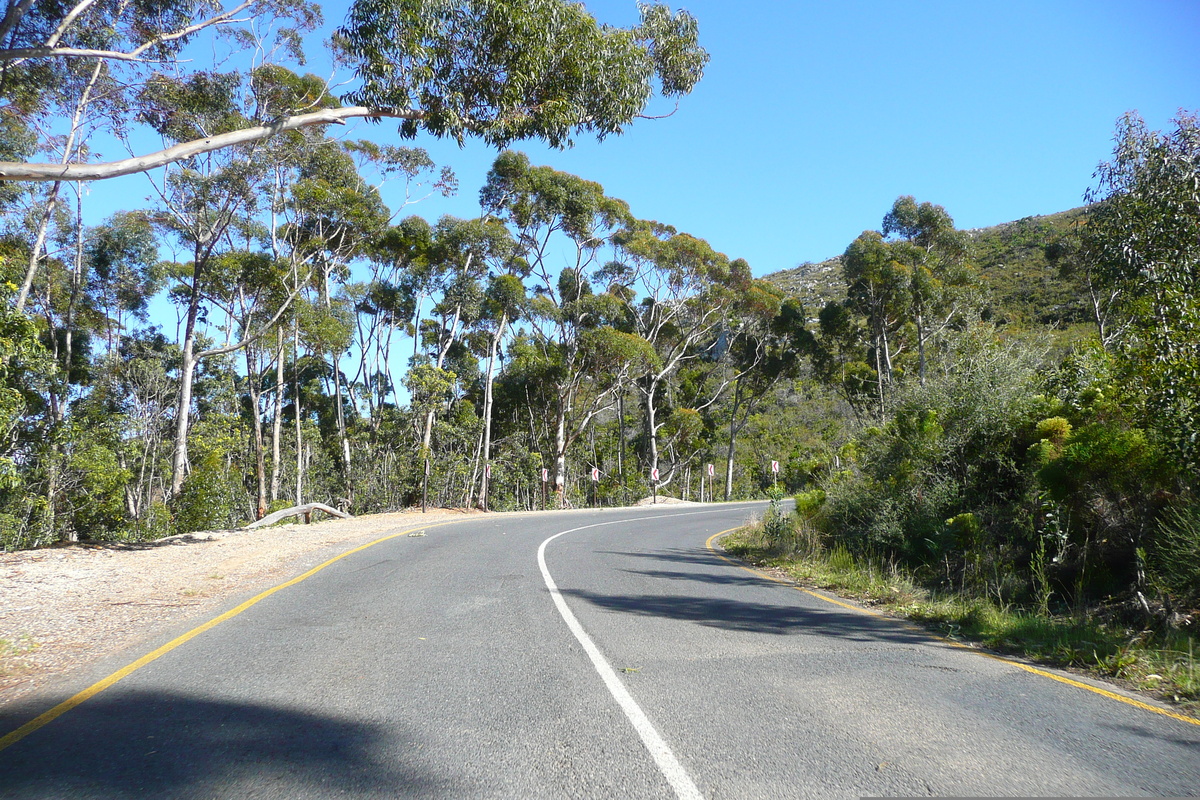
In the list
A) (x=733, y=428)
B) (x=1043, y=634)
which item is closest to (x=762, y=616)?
(x=1043, y=634)

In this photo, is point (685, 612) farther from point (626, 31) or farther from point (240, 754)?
point (626, 31)

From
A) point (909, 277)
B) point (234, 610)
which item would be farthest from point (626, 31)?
point (909, 277)

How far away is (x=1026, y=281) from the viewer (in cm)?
5472

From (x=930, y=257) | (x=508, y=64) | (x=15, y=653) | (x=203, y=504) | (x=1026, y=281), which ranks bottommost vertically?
(x=15, y=653)

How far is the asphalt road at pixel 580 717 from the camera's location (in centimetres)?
353

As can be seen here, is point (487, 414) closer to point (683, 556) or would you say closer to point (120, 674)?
point (683, 556)

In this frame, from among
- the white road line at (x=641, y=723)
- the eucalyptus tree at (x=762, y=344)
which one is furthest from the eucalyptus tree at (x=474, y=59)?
the eucalyptus tree at (x=762, y=344)

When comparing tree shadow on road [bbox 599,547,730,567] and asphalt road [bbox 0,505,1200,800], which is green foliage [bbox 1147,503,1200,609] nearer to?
asphalt road [bbox 0,505,1200,800]

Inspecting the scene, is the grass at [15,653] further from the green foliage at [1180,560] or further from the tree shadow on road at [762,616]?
the green foliage at [1180,560]

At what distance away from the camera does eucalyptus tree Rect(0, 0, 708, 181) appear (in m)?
10.3

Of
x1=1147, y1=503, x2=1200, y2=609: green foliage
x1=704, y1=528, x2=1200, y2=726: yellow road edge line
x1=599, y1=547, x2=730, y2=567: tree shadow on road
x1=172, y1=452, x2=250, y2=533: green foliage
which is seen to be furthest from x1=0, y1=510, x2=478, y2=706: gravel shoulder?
x1=1147, y1=503, x2=1200, y2=609: green foliage

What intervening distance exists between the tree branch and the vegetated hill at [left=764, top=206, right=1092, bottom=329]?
98.1ft

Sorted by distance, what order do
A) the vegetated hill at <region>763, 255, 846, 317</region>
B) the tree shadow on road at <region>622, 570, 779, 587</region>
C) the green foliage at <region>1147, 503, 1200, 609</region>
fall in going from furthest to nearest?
the vegetated hill at <region>763, 255, 846, 317</region> → the tree shadow on road at <region>622, 570, 779, 587</region> → the green foliage at <region>1147, 503, 1200, 609</region>

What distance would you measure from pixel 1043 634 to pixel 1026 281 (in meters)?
56.9
